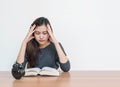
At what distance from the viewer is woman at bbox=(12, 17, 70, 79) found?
1993 millimetres

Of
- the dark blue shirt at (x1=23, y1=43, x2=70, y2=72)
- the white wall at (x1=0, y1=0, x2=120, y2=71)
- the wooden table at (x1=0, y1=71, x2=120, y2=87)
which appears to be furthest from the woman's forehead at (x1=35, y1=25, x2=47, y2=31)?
the wooden table at (x1=0, y1=71, x2=120, y2=87)

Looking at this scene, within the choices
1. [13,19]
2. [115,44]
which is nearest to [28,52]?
[13,19]

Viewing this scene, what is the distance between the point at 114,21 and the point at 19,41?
0.88m

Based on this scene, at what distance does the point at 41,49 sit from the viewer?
82.6 inches

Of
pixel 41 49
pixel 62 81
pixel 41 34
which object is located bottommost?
pixel 62 81

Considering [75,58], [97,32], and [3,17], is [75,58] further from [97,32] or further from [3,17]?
[3,17]

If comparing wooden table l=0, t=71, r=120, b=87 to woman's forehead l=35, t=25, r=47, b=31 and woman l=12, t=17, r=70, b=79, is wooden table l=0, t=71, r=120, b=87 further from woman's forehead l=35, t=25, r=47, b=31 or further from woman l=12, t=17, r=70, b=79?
woman's forehead l=35, t=25, r=47, b=31

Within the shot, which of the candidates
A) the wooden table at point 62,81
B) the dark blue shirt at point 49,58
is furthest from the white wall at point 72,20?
the wooden table at point 62,81

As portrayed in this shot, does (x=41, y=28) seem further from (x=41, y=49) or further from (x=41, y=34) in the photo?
(x=41, y=49)

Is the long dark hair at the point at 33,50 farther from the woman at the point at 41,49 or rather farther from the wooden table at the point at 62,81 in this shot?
the wooden table at the point at 62,81

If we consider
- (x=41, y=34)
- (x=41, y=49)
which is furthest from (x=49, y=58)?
(x=41, y=34)

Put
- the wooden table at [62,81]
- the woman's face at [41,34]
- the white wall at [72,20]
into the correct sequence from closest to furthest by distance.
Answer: the wooden table at [62,81]
the woman's face at [41,34]
the white wall at [72,20]

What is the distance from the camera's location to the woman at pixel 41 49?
78.5 inches

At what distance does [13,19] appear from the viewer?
2.32m
